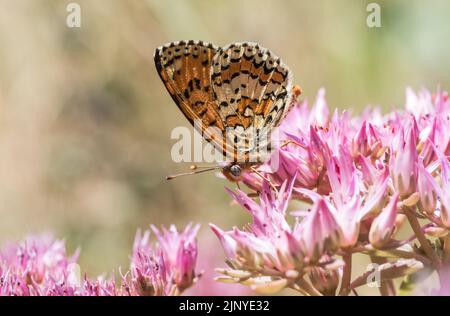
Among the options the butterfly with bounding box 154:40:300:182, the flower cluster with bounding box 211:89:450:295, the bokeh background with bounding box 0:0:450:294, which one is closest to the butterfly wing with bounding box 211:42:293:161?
the butterfly with bounding box 154:40:300:182

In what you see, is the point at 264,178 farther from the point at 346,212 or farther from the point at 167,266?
the point at 167,266

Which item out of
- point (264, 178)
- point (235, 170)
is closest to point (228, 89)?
point (235, 170)

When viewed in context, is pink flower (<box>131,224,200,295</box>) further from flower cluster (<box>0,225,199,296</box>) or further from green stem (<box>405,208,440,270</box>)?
green stem (<box>405,208,440,270</box>)

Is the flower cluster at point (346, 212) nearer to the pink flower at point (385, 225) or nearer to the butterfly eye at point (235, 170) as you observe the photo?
the pink flower at point (385, 225)

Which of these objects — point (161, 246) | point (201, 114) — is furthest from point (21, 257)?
point (201, 114)

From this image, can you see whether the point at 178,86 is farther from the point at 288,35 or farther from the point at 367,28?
the point at 288,35

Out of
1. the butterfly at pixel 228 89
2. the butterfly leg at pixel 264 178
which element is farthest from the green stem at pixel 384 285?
the butterfly at pixel 228 89
